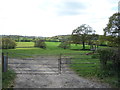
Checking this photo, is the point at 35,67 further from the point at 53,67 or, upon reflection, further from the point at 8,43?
→ the point at 8,43

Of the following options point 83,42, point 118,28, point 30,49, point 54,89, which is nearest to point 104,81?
point 54,89

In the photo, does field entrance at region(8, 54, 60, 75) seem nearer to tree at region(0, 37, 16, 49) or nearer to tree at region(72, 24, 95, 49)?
tree at region(0, 37, 16, 49)

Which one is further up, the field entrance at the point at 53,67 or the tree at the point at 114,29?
the tree at the point at 114,29

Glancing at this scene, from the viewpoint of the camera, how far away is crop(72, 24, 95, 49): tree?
15311 mm

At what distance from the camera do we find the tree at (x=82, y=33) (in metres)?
15.3

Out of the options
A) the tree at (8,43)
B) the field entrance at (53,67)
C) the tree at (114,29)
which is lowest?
the field entrance at (53,67)

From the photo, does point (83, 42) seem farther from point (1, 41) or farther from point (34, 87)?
point (34, 87)

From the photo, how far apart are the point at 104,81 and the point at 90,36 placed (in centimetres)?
1157

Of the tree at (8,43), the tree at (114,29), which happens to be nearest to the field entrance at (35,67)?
the tree at (8,43)

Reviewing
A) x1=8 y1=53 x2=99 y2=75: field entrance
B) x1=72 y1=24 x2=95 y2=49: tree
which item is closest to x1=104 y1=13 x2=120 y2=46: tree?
x1=72 y1=24 x2=95 y2=49: tree

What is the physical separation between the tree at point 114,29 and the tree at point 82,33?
4.00 m

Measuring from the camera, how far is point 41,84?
414 cm

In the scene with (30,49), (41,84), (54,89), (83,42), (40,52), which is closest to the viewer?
(54,89)

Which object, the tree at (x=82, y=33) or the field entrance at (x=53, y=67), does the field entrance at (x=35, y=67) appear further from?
the tree at (x=82, y=33)
